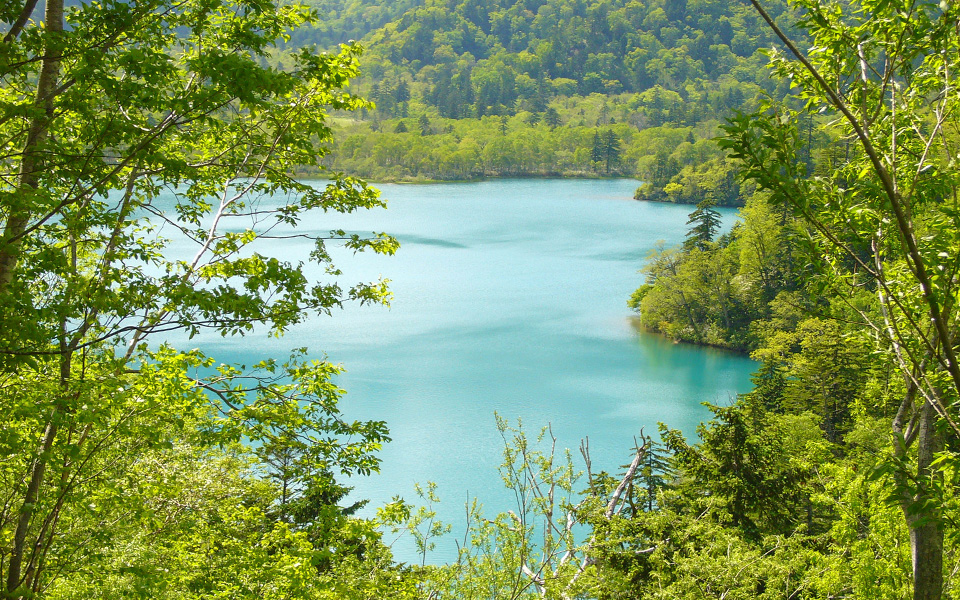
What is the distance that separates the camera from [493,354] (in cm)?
2594

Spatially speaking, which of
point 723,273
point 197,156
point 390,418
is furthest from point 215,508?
point 723,273

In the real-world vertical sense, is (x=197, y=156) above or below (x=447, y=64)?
below

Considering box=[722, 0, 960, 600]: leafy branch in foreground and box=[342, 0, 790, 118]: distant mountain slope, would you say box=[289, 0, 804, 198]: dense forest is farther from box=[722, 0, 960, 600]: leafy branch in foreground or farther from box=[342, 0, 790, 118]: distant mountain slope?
box=[722, 0, 960, 600]: leafy branch in foreground

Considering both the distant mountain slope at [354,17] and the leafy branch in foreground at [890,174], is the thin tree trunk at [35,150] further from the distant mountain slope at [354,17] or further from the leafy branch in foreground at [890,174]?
the distant mountain slope at [354,17]

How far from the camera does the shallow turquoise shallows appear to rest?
18.0m

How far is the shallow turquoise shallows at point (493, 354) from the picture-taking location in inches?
707

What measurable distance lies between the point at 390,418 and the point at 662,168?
48.4 metres

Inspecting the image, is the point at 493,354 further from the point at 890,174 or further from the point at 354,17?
the point at 354,17

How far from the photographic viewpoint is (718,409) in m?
9.26

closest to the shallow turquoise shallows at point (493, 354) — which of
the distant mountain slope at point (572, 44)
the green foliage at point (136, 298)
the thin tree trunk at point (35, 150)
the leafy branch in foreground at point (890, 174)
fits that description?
the green foliage at point (136, 298)

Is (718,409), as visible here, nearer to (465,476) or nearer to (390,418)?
(465,476)

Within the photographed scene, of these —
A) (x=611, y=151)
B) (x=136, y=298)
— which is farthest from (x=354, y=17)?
(x=136, y=298)

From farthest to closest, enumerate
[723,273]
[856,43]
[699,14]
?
[699,14] → [723,273] → [856,43]

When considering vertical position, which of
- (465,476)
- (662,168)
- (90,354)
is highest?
(662,168)
